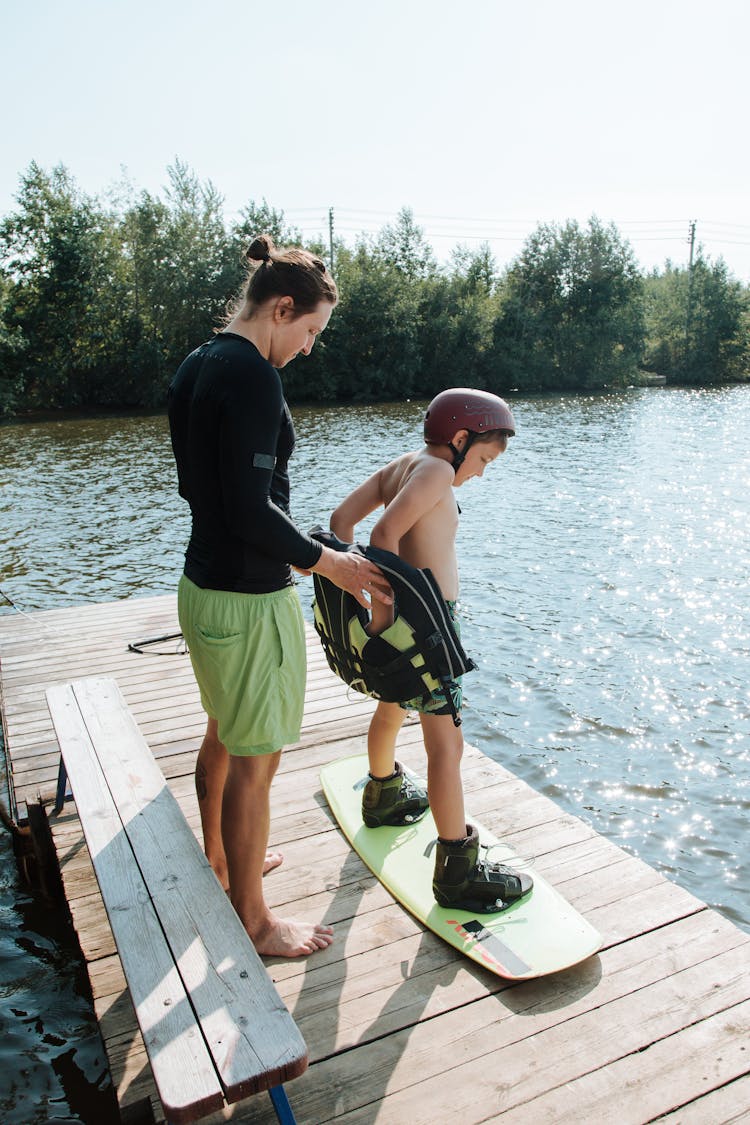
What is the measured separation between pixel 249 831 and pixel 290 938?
1.83 feet

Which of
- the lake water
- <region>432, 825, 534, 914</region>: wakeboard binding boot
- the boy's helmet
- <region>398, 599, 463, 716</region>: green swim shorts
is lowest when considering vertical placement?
the lake water

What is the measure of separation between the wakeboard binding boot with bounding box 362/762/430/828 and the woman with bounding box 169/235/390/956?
42.6 inches

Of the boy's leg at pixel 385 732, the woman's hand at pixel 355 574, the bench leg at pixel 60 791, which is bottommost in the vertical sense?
the bench leg at pixel 60 791

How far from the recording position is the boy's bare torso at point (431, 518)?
3.08 metres

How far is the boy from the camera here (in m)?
3.08

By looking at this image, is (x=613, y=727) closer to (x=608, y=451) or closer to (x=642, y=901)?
(x=642, y=901)

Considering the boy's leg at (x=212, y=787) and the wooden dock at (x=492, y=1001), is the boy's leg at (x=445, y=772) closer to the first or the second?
the wooden dock at (x=492, y=1001)

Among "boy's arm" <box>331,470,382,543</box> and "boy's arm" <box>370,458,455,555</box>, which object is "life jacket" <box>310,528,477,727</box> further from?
"boy's arm" <box>331,470,382,543</box>

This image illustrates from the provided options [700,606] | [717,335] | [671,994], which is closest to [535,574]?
[700,606]

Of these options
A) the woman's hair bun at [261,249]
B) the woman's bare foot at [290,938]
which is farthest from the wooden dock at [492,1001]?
the woman's hair bun at [261,249]

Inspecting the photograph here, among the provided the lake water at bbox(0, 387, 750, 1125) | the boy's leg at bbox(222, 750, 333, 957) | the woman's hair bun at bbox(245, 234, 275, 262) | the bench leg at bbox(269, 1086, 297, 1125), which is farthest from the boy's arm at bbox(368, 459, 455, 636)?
the lake water at bbox(0, 387, 750, 1125)

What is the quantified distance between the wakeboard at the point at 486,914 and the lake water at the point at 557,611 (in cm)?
146

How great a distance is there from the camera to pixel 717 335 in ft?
181

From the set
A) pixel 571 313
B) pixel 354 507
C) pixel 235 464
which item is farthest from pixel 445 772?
pixel 571 313
